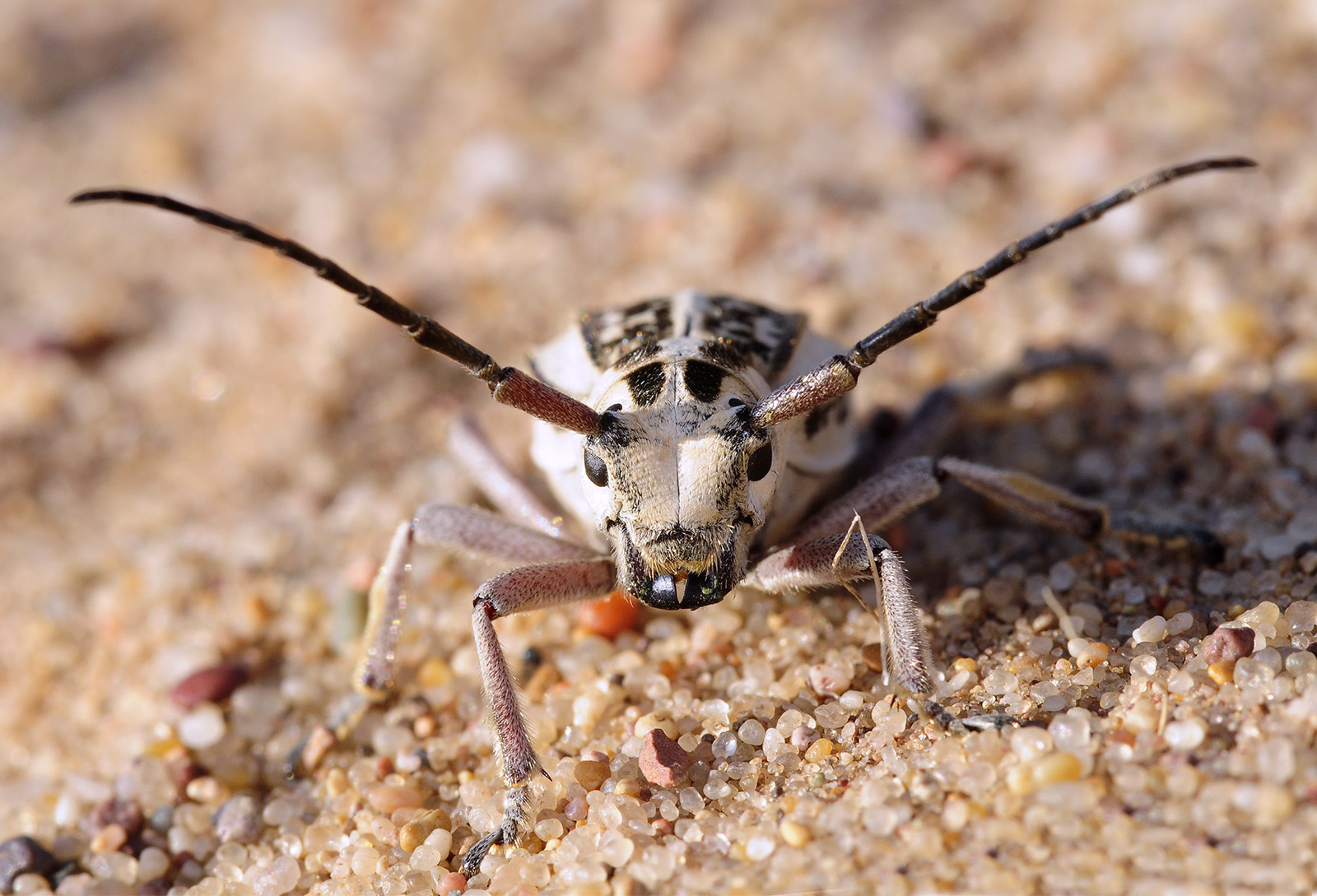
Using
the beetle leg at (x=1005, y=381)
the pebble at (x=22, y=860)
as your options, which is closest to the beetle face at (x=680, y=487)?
the beetle leg at (x=1005, y=381)

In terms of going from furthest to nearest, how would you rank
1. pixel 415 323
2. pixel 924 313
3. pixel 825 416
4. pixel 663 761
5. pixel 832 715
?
pixel 825 416 → pixel 832 715 → pixel 663 761 → pixel 924 313 → pixel 415 323

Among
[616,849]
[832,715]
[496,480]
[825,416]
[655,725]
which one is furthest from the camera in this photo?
[496,480]

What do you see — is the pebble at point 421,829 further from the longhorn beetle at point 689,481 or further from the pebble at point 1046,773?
the pebble at point 1046,773

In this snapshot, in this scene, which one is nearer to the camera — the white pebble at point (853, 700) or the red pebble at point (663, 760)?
the red pebble at point (663, 760)

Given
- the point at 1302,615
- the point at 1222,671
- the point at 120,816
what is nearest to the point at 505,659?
Result: the point at 120,816

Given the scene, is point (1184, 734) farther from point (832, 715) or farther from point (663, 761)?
point (663, 761)

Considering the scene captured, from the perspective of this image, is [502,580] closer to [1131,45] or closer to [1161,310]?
[1161,310]

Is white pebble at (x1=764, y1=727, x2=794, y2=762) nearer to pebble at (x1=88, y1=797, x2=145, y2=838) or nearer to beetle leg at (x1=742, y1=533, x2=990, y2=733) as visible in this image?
beetle leg at (x1=742, y1=533, x2=990, y2=733)
